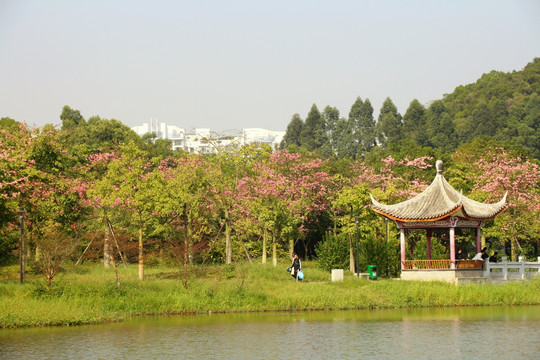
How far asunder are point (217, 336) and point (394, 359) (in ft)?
20.9

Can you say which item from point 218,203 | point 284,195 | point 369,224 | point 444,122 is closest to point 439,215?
point 369,224

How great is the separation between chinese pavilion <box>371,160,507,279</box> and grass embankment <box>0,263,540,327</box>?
265 cm

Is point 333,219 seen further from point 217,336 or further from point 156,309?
point 217,336

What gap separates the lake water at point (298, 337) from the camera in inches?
798

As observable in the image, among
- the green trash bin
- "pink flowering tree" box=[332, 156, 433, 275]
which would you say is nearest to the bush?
"pink flowering tree" box=[332, 156, 433, 275]

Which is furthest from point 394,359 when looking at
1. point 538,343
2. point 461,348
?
point 538,343

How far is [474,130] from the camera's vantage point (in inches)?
4377

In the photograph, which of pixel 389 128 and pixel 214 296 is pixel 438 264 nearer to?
pixel 214 296

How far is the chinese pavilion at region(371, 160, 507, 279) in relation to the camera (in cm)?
3559

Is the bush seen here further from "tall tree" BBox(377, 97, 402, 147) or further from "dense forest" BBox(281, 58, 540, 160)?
"tall tree" BBox(377, 97, 402, 147)

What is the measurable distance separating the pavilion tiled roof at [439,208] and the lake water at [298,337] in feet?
23.7

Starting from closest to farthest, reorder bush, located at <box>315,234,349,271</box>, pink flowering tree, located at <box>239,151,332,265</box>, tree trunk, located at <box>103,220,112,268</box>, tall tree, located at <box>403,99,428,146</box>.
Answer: tree trunk, located at <box>103,220,112,268</box> → bush, located at <box>315,234,349,271</box> → pink flowering tree, located at <box>239,151,332,265</box> → tall tree, located at <box>403,99,428,146</box>

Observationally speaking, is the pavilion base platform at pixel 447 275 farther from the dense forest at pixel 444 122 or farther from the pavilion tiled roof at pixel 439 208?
the dense forest at pixel 444 122

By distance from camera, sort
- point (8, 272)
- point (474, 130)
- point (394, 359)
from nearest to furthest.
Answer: point (394, 359), point (8, 272), point (474, 130)
